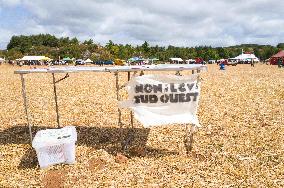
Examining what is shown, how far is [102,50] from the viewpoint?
165875 mm

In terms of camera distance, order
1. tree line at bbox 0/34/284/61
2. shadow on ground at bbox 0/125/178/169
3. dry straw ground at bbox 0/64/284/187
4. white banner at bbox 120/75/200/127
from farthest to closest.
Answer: tree line at bbox 0/34/284/61
shadow on ground at bbox 0/125/178/169
white banner at bbox 120/75/200/127
dry straw ground at bbox 0/64/284/187

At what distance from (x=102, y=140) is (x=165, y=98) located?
3.13 metres

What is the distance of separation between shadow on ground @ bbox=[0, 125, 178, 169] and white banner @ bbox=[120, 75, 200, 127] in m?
1.16

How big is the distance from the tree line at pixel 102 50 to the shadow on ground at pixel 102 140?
125277 mm

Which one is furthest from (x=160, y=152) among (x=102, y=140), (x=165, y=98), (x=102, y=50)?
(x=102, y=50)

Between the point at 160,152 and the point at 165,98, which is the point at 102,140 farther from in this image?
the point at 165,98

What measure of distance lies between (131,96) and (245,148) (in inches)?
154

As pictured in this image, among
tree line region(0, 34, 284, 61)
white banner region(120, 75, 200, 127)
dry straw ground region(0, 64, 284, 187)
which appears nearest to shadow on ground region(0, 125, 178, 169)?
dry straw ground region(0, 64, 284, 187)

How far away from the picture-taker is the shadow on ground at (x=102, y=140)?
34.8 feet

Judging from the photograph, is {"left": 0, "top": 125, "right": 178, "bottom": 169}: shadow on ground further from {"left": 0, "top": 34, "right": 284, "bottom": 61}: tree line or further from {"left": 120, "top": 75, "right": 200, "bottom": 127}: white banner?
{"left": 0, "top": 34, "right": 284, "bottom": 61}: tree line

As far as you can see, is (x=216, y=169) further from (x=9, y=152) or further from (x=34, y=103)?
(x=34, y=103)

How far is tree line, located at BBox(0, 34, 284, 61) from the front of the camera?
15300cm

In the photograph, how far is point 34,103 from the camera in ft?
65.8

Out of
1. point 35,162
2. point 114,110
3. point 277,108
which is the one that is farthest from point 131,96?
point 277,108
